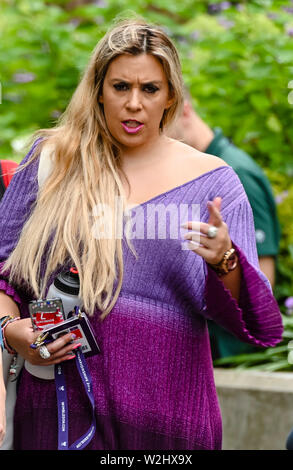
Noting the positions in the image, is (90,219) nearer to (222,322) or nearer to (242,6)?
(222,322)

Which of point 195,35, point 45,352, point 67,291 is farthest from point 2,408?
point 195,35

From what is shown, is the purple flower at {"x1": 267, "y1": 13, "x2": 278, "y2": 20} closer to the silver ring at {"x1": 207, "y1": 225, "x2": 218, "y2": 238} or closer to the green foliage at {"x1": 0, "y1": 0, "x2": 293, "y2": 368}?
the green foliage at {"x1": 0, "y1": 0, "x2": 293, "y2": 368}

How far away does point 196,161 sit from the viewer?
2.52 metres

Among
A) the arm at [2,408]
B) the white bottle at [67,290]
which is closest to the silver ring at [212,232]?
the white bottle at [67,290]

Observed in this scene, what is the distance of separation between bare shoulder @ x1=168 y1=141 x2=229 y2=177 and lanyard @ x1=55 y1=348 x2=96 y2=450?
67cm

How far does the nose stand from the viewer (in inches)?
94.9

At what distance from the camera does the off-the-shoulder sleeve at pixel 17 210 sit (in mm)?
2541

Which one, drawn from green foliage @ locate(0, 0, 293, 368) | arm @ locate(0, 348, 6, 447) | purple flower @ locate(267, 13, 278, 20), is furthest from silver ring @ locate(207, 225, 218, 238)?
purple flower @ locate(267, 13, 278, 20)

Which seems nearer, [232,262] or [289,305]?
[232,262]

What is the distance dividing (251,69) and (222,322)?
3057 mm

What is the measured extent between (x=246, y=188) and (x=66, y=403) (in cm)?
238

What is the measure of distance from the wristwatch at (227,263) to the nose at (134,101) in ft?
1.78

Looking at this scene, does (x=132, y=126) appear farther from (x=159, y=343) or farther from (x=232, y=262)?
(x=159, y=343)

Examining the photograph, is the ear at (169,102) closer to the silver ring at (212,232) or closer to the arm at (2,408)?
the silver ring at (212,232)
